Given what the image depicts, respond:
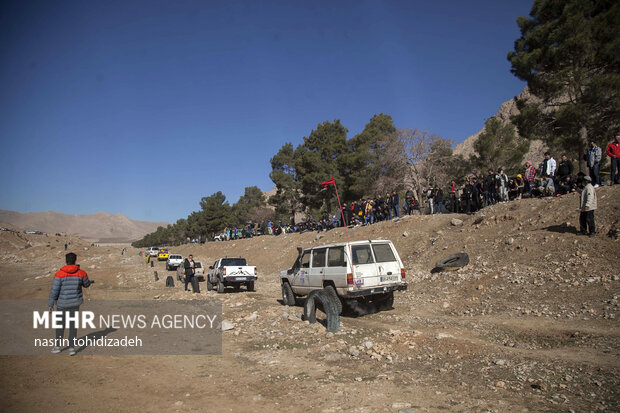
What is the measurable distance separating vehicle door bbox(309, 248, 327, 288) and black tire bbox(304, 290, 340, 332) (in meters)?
1.18

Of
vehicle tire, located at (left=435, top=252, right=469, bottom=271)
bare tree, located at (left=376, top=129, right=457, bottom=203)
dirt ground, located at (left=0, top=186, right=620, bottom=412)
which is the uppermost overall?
bare tree, located at (left=376, top=129, right=457, bottom=203)

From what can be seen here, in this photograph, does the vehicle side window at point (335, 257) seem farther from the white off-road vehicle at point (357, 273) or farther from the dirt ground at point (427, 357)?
the dirt ground at point (427, 357)

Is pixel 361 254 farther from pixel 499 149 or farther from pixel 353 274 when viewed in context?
pixel 499 149

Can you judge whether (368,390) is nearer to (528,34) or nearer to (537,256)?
(537,256)

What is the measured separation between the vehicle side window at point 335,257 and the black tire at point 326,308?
1132 mm

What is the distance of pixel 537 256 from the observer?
11.7 m

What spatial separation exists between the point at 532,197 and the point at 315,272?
39.9 feet

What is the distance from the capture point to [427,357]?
631 cm

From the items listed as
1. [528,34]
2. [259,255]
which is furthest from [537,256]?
[259,255]

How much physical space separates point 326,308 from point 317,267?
232 cm

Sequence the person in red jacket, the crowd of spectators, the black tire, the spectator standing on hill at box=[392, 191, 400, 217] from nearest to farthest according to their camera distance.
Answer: the black tire → the person in red jacket → the crowd of spectators → the spectator standing on hill at box=[392, 191, 400, 217]

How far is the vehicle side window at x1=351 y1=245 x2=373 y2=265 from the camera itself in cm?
961

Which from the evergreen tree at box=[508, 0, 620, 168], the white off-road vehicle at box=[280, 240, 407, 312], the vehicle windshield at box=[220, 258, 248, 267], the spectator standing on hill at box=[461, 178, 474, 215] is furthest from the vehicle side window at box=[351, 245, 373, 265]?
the evergreen tree at box=[508, 0, 620, 168]

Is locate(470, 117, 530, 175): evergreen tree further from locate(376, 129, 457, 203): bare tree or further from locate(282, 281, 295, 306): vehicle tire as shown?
locate(282, 281, 295, 306): vehicle tire
